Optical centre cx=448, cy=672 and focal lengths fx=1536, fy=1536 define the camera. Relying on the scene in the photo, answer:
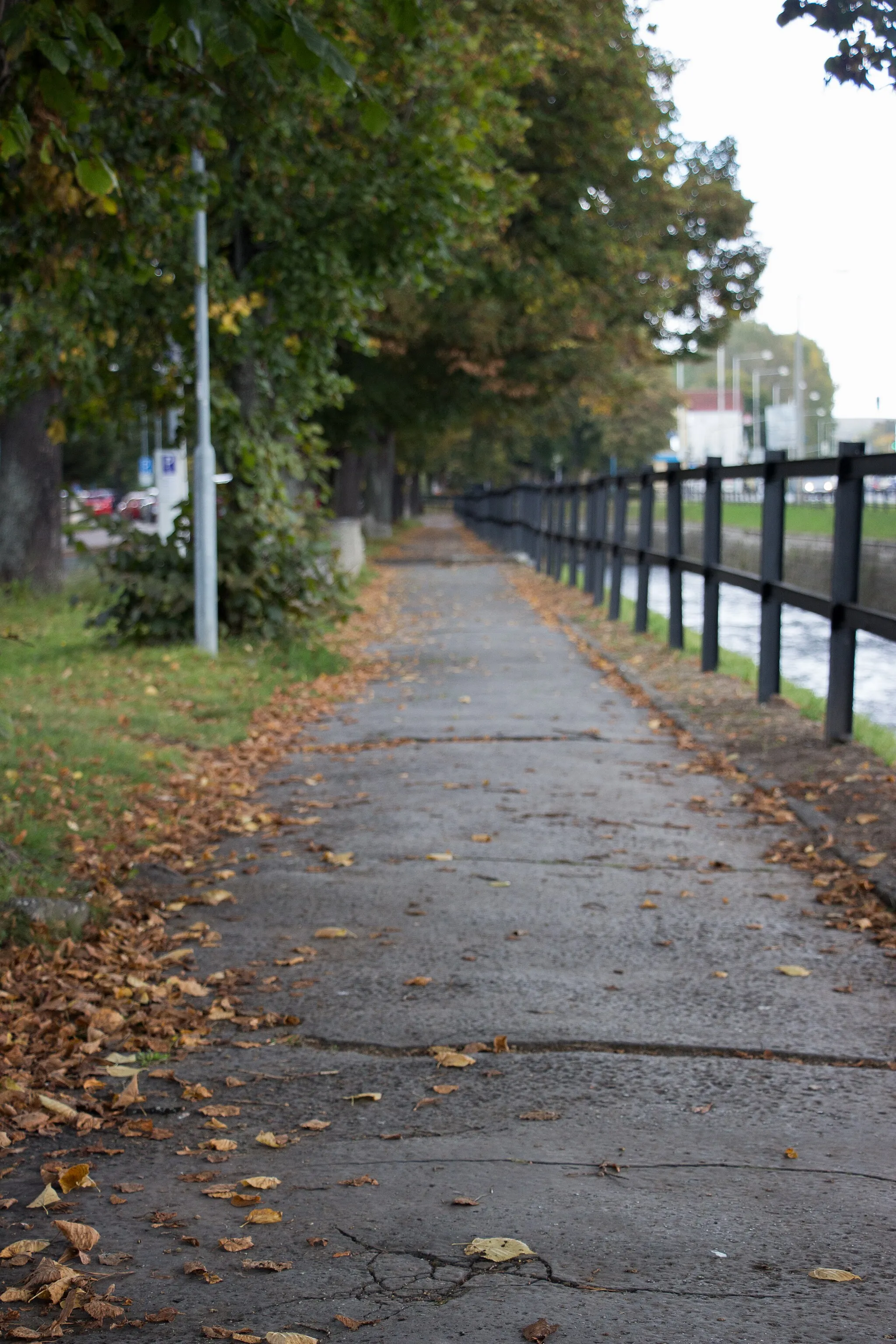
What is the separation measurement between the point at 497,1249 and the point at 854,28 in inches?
171

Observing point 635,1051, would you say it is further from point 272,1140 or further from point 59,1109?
point 59,1109

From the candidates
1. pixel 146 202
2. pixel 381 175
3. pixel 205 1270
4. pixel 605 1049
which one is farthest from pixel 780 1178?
pixel 381 175

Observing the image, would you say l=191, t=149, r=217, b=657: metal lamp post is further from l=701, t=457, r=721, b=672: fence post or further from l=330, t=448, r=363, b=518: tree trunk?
l=330, t=448, r=363, b=518: tree trunk

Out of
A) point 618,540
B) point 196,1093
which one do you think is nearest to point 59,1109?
point 196,1093

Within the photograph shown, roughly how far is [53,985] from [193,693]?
631 centimetres

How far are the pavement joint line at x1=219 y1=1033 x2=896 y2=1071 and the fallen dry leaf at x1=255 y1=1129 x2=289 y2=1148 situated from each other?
575mm

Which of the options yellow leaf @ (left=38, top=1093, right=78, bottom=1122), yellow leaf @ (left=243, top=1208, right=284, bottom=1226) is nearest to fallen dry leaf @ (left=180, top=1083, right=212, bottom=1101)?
yellow leaf @ (left=38, top=1093, right=78, bottom=1122)

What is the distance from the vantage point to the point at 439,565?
105 ft

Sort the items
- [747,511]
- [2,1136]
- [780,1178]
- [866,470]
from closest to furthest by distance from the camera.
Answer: [780,1178] → [2,1136] → [866,470] → [747,511]

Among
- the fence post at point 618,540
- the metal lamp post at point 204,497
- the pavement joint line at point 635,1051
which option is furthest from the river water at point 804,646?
the pavement joint line at point 635,1051

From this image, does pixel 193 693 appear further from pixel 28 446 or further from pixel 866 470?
pixel 28 446

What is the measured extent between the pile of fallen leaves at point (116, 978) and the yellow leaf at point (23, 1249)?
1.85 feet

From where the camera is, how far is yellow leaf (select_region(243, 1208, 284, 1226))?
3100 mm

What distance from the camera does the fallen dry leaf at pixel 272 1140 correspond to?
354 cm
